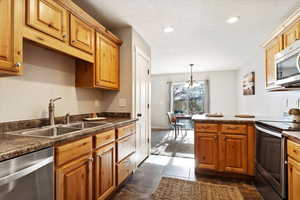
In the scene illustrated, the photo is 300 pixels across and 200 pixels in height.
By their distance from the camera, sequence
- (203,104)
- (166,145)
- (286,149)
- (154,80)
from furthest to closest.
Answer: (154,80) → (203,104) → (166,145) → (286,149)

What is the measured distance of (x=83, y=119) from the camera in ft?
7.63

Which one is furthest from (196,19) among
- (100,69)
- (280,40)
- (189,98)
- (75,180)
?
(189,98)

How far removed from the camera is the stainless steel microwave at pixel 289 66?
1.71m

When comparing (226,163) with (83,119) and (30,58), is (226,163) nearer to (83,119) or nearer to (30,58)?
(83,119)

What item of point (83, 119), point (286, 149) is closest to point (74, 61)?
point (83, 119)

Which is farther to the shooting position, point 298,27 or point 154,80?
point 154,80

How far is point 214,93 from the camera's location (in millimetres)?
6664

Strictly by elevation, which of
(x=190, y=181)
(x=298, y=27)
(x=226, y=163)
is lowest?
(x=190, y=181)

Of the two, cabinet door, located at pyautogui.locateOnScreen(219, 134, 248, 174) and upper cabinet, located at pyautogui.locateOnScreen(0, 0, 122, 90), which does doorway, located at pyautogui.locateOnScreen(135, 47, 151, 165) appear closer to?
upper cabinet, located at pyautogui.locateOnScreen(0, 0, 122, 90)

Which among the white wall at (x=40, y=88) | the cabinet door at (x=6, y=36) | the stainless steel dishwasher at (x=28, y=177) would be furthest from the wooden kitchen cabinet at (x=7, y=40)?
the stainless steel dishwasher at (x=28, y=177)

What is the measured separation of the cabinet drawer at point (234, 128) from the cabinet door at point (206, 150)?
172 mm

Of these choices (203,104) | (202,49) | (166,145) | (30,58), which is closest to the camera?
(30,58)

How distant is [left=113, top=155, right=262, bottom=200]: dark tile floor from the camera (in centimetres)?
209

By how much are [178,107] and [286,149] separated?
562 cm
